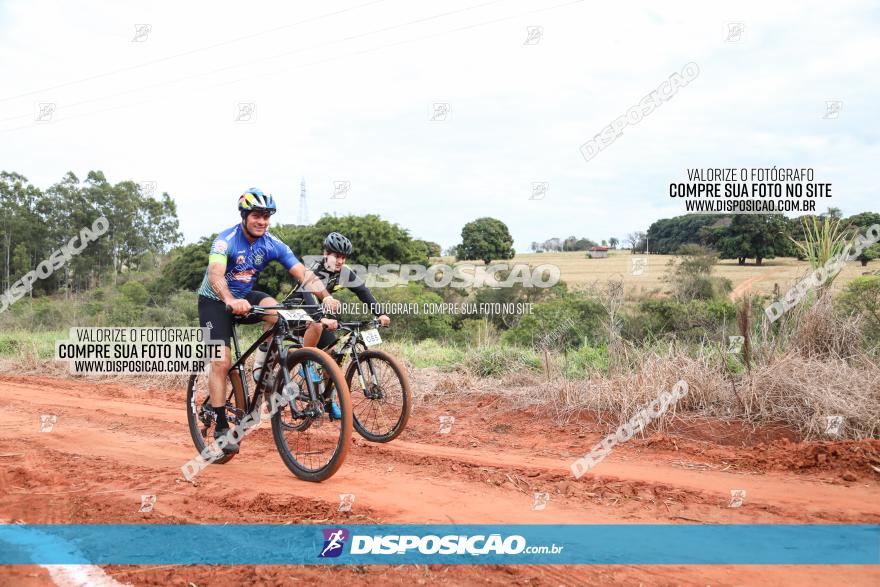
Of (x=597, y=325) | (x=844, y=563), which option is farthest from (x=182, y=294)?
(x=844, y=563)

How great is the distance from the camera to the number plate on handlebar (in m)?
5.57

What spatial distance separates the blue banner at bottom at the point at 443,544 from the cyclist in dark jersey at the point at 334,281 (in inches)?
116

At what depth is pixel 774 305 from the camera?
834 cm

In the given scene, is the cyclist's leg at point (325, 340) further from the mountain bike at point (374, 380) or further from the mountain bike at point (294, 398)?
the mountain bike at point (294, 398)

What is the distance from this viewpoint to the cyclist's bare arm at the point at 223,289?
5.41 meters

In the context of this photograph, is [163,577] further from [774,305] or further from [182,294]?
[182,294]

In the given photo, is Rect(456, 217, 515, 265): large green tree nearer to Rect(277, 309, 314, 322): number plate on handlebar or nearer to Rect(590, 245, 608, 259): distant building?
Rect(590, 245, 608, 259): distant building

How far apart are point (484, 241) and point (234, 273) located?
33577mm

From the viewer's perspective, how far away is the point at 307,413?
217 inches

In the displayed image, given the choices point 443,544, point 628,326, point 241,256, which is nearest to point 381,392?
point 241,256
